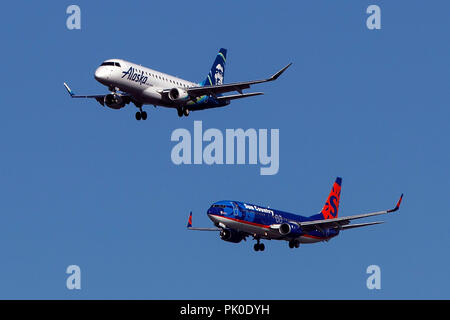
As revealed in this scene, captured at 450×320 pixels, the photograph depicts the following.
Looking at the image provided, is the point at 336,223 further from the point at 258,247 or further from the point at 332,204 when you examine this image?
the point at 332,204

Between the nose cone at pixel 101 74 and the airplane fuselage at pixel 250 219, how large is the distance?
15800 millimetres

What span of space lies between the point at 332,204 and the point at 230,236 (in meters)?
22.3

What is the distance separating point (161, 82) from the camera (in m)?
108

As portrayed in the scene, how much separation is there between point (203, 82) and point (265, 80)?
64.5 feet

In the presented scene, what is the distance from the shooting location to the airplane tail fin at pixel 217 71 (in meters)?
120

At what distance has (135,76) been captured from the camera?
105250mm

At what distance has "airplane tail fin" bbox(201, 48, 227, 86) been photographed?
4744 inches

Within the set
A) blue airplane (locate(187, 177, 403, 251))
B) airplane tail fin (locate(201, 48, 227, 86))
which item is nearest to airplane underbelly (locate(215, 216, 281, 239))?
blue airplane (locate(187, 177, 403, 251))

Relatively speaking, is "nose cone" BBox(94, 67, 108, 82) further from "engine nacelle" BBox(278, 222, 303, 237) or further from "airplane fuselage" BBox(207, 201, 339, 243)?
"engine nacelle" BBox(278, 222, 303, 237)

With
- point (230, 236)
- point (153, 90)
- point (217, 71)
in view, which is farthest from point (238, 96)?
point (217, 71)

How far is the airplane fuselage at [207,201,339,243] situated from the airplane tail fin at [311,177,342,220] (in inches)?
530

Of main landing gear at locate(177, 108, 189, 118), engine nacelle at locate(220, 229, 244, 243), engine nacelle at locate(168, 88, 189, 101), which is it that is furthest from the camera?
engine nacelle at locate(220, 229, 244, 243)
